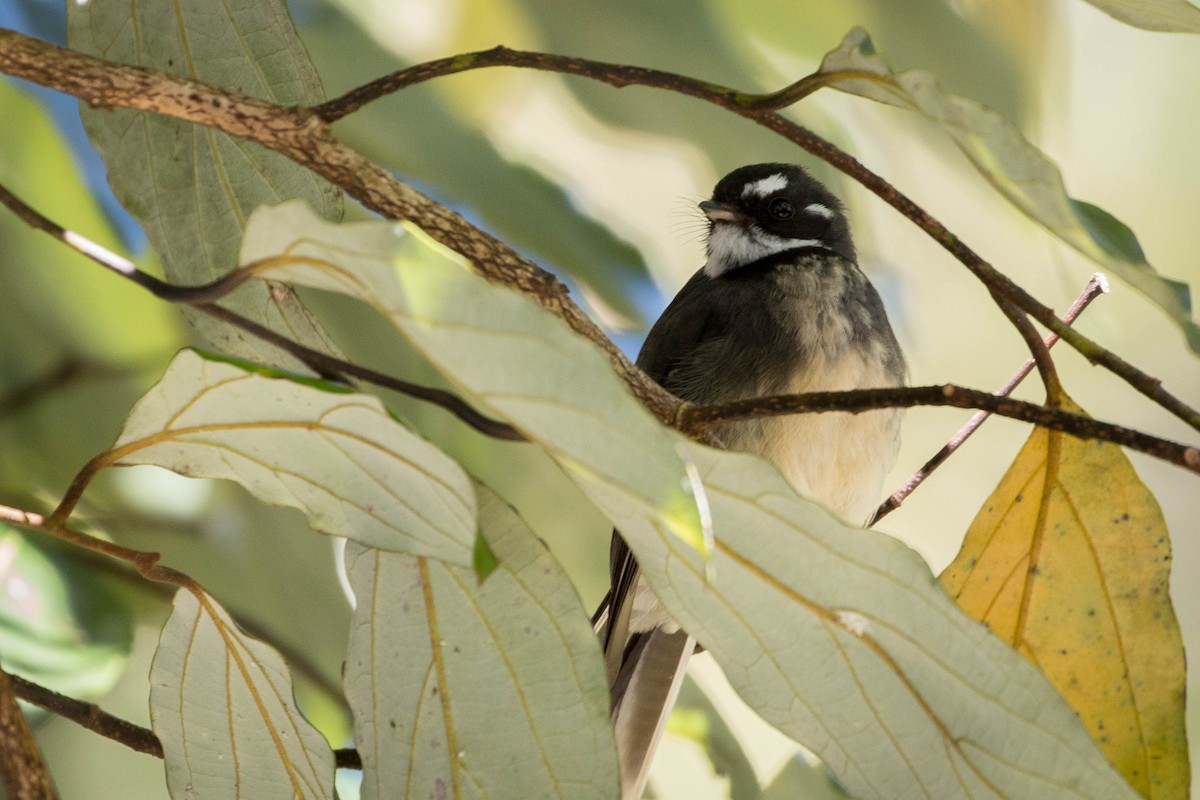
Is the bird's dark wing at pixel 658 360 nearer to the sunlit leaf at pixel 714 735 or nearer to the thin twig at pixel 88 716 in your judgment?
the sunlit leaf at pixel 714 735

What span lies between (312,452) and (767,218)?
134 centimetres

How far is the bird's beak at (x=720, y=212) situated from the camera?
1.88 m

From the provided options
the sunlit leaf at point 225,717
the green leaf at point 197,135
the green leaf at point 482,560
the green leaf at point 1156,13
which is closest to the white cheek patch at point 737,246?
the green leaf at point 197,135

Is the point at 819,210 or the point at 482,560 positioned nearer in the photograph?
the point at 482,560

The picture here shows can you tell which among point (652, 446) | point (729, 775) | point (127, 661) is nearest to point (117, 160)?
point (652, 446)

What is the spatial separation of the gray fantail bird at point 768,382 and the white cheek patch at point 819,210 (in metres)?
0.17

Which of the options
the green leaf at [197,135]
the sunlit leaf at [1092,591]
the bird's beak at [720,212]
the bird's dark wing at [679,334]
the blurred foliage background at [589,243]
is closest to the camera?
the sunlit leaf at [1092,591]

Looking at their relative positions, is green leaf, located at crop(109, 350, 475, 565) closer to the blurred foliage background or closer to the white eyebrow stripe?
the blurred foliage background

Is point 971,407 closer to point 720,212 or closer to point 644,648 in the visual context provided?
point 644,648

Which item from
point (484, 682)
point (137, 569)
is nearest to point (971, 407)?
point (484, 682)

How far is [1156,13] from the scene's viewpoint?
2.72ft

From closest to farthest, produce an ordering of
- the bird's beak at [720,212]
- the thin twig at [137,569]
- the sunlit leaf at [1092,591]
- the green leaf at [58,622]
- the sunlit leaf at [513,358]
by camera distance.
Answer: the sunlit leaf at [513,358]
the thin twig at [137,569]
the sunlit leaf at [1092,591]
the green leaf at [58,622]
the bird's beak at [720,212]

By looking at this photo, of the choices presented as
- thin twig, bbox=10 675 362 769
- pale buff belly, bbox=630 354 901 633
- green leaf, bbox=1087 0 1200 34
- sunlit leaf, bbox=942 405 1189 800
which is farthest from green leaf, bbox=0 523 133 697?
green leaf, bbox=1087 0 1200 34

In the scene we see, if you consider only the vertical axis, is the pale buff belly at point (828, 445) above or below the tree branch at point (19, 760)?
above
